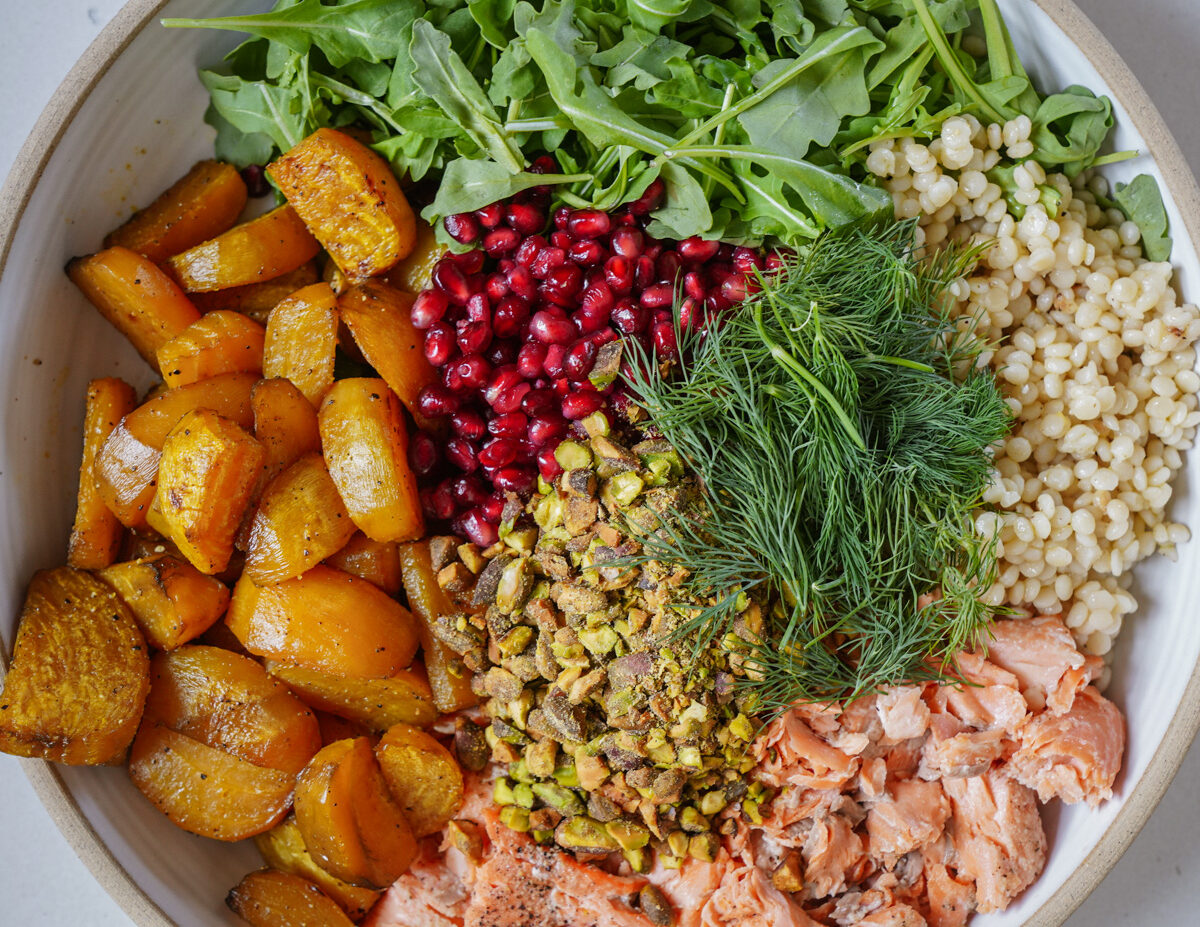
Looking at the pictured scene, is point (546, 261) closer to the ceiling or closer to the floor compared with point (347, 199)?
closer to the floor

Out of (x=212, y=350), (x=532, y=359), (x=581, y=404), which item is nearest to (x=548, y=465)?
(x=581, y=404)

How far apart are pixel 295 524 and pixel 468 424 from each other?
1.74 feet

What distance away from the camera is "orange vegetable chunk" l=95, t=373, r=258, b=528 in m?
2.33

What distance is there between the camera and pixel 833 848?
2.32 m

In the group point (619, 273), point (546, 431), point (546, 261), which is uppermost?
point (546, 261)

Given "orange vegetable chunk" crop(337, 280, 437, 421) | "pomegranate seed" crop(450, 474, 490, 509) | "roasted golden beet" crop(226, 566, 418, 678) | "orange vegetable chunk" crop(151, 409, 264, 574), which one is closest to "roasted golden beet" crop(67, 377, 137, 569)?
"orange vegetable chunk" crop(151, 409, 264, 574)

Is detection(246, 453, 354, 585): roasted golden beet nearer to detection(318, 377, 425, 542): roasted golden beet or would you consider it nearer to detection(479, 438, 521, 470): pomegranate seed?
→ detection(318, 377, 425, 542): roasted golden beet

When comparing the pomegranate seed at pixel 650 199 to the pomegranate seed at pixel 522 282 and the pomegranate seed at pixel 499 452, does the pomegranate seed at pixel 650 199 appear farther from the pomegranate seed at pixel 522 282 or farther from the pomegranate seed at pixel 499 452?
the pomegranate seed at pixel 499 452

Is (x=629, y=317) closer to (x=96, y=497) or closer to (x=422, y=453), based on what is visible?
(x=422, y=453)

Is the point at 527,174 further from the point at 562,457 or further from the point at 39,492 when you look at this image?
the point at 39,492

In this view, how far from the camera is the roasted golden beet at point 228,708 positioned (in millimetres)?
2322

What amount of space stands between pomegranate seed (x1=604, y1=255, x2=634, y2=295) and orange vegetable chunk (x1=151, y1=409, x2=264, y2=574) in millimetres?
1016

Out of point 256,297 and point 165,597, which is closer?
point 165,597

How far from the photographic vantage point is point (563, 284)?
2.41m
